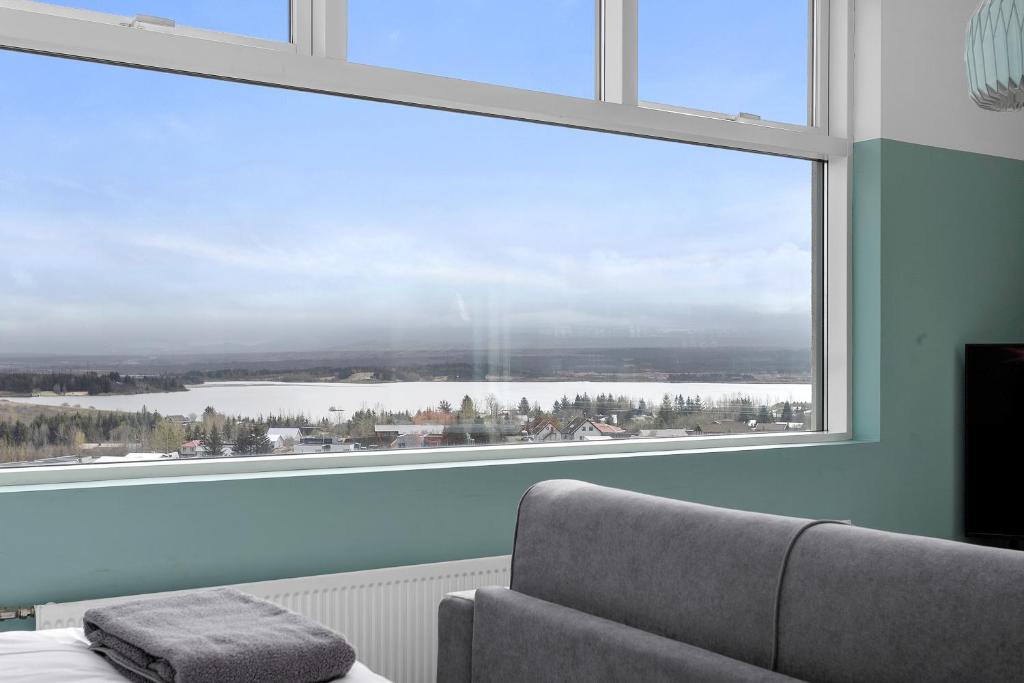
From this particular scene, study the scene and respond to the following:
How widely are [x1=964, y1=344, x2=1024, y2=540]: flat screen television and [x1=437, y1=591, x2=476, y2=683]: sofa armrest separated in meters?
2.90

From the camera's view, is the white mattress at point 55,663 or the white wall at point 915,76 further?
the white wall at point 915,76

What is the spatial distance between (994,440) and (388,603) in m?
2.66

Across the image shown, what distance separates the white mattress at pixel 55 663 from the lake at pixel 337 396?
3.95 feet

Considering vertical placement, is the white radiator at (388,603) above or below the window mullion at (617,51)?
below

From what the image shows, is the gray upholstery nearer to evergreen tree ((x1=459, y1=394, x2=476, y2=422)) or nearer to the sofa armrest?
the sofa armrest

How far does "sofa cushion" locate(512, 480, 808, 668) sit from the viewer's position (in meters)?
1.61

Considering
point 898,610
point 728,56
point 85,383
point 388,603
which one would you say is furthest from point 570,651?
point 728,56

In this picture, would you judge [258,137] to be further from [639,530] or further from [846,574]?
[846,574]

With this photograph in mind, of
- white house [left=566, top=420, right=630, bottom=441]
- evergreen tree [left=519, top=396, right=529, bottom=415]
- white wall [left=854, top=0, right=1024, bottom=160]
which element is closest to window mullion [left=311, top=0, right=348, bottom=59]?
evergreen tree [left=519, top=396, right=529, bottom=415]

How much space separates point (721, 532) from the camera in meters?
1.70

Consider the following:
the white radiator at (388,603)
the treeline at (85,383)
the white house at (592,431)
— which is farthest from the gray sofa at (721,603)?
the white house at (592,431)

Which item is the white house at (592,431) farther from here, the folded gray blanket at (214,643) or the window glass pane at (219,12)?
the folded gray blanket at (214,643)

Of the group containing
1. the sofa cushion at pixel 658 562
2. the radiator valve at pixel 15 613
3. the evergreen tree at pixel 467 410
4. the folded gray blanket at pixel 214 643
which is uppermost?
the evergreen tree at pixel 467 410

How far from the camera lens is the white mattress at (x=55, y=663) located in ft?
4.99
